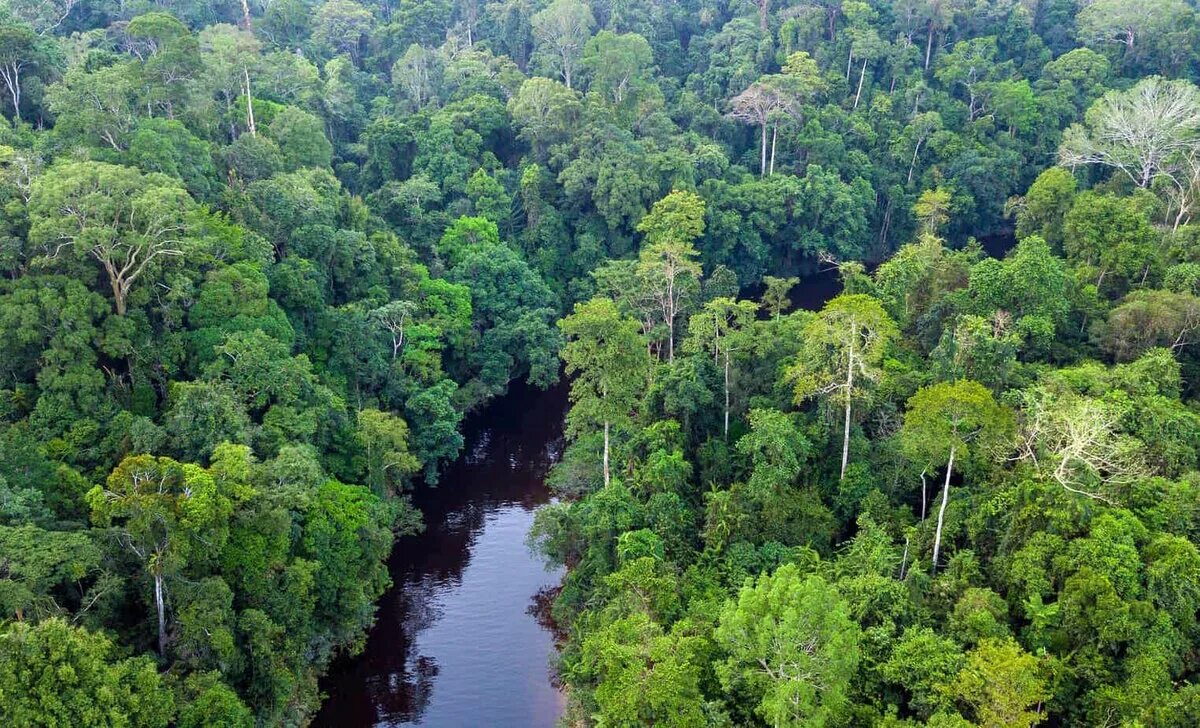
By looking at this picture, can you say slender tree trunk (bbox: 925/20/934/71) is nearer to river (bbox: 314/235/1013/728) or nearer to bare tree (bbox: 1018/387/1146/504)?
river (bbox: 314/235/1013/728)

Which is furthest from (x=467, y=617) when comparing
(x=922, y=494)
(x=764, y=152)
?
(x=764, y=152)

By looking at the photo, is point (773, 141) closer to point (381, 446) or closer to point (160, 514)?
point (381, 446)

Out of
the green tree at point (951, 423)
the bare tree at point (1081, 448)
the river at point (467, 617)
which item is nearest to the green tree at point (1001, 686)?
the green tree at point (951, 423)

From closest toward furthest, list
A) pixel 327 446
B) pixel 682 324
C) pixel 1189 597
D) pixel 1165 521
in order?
pixel 1189 597
pixel 1165 521
pixel 327 446
pixel 682 324

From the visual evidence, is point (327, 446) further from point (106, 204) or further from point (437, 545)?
point (106, 204)

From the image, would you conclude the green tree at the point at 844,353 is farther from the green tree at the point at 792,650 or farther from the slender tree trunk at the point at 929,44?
the slender tree trunk at the point at 929,44

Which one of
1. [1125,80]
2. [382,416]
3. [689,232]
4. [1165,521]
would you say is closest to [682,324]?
[689,232]
